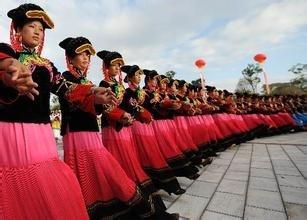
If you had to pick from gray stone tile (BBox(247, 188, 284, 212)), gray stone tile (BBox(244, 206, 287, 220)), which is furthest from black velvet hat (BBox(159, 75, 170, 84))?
gray stone tile (BBox(244, 206, 287, 220))

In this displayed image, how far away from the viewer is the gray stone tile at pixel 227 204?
12.4 ft

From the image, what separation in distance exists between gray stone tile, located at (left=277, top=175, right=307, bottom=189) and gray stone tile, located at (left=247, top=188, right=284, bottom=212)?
2.21 ft

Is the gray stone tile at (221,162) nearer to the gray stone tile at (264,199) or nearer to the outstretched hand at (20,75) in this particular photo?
the gray stone tile at (264,199)

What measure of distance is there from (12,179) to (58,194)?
0.98 feet

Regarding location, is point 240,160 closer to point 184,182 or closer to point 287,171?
point 287,171

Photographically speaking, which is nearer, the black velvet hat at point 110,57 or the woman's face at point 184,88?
the black velvet hat at point 110,57

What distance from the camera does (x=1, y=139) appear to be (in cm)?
194

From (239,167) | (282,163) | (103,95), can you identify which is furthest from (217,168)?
(103,95)

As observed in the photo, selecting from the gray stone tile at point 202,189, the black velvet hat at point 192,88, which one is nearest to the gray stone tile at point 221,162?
the black velvet hat at point 192,88

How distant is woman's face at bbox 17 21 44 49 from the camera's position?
2.28m

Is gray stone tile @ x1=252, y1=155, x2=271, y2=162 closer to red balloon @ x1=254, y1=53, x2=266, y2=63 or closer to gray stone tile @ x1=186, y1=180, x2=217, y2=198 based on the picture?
gray stone tile @ x1=186, y1=180, x2=217, y2=198

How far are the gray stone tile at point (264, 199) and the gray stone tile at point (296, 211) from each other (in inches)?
3.8

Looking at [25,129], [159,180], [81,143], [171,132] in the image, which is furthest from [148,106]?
[25,129]

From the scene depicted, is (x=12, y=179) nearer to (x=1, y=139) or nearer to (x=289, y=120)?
(x=1, y=139)
